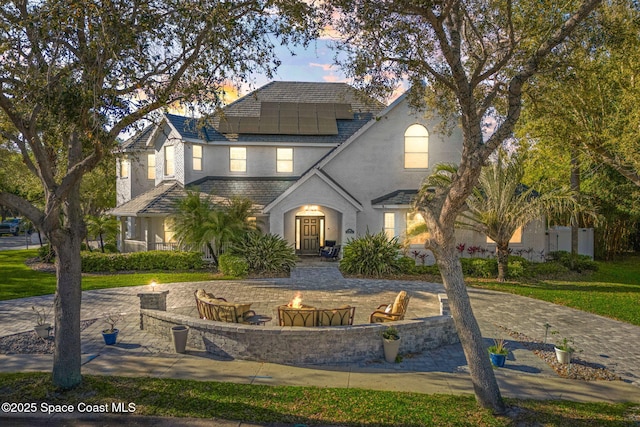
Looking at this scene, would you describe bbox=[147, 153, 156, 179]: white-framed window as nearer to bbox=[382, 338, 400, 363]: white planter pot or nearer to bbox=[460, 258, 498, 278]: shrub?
bbox=[460, 258, 498, 278]: shrub

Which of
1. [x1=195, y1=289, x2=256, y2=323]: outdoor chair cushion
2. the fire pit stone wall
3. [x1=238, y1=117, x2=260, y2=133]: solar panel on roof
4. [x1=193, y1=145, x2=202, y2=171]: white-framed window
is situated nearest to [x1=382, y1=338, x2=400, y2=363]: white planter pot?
the fire pit stone wall

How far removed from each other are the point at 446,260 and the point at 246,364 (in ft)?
16.0

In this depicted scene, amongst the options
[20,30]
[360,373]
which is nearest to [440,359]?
[360,373]

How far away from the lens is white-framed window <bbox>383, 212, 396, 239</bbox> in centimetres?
2294

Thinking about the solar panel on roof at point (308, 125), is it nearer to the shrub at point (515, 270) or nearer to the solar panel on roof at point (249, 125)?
the solar panel on roof at point (249, 125)

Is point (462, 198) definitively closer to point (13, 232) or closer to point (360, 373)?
point (360, 373)

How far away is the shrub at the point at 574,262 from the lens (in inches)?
861

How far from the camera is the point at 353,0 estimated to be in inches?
365

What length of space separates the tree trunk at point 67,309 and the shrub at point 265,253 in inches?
477

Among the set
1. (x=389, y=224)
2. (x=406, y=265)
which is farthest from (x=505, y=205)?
(x=389, y=224)

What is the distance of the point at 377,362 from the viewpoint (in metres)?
9.48

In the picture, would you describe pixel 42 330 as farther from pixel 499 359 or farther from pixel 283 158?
Answer: pixel 283 158

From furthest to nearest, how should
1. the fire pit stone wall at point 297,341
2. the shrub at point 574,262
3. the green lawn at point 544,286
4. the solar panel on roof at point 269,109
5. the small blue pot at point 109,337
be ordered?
the solar panel on roof at point 269,109 → the shrub at point 574,262 → the green lawn at point 544,286 → the small blue pot at point 109,337 → the fire pit stone wall at point 297,341

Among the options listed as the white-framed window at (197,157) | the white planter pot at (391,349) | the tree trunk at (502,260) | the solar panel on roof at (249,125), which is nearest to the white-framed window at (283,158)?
the solar panel on roof at (249,125)
